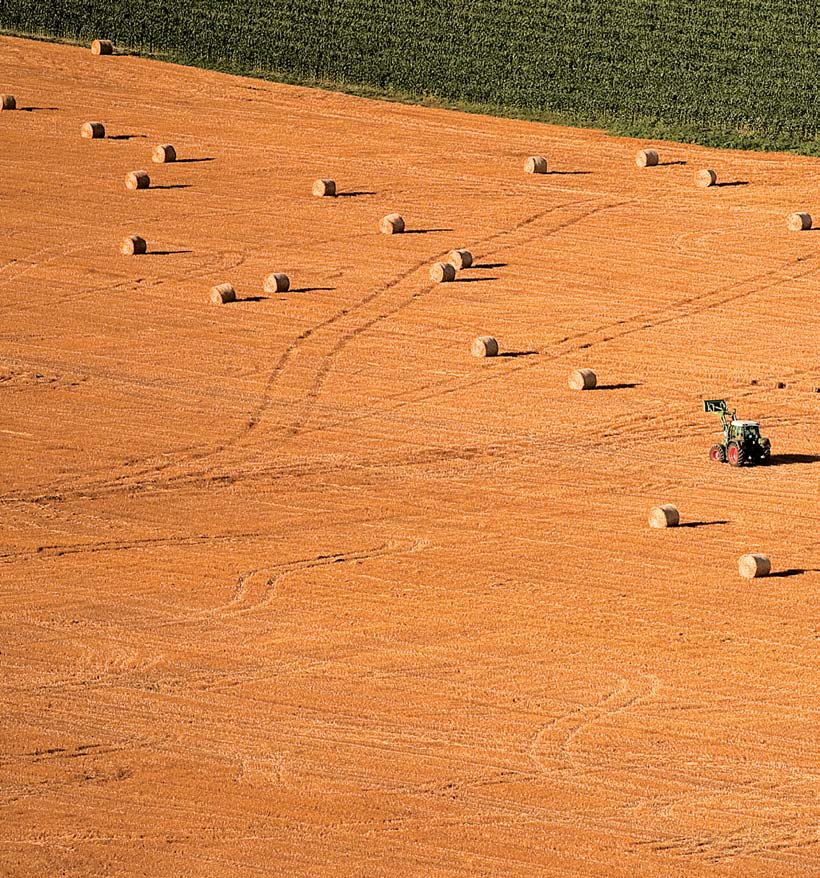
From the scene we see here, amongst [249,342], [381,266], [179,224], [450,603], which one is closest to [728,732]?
[450,603]

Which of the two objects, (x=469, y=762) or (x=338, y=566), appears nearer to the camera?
(x=469, y=762)

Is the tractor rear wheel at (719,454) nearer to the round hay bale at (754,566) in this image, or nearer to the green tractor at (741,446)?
the green tractor at (741,446)

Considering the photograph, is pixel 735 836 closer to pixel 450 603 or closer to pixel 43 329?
pixel 450 603

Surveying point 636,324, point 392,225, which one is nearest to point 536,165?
point 392,225

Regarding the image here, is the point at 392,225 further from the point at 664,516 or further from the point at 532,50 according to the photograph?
the point at 664,516

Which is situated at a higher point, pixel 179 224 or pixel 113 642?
pixel 179 224

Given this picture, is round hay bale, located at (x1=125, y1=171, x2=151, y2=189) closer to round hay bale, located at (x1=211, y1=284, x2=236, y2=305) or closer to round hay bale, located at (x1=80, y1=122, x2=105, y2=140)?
round hay bale, located at (x1=80, y1=122, x2=105, y2=140)

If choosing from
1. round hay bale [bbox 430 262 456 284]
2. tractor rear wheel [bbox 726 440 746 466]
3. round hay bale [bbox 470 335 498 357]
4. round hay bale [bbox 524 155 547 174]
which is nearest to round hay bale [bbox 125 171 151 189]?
round hay bale [bbox 524 155 547 174]
